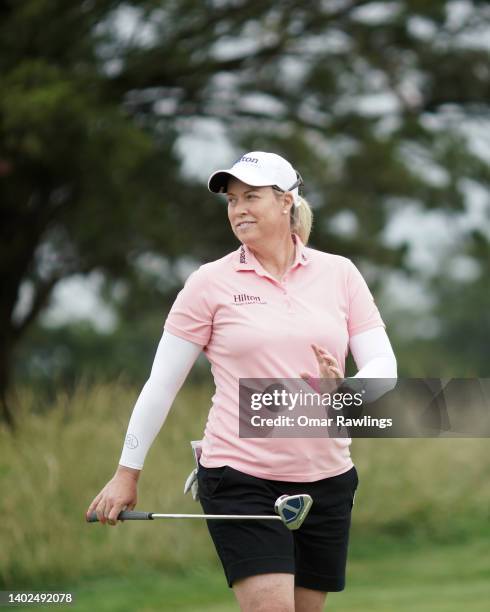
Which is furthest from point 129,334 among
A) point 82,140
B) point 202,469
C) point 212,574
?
point 202,469

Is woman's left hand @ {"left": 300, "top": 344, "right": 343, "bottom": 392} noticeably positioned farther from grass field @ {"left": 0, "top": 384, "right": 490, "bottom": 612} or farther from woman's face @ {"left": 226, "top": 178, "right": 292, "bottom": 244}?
grass field @ {"left": 0, "top": 384, "right": 490, "bottom": 612}

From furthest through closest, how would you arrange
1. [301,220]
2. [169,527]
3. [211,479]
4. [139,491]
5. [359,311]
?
[139,491], [169,527], [301,220], [359,311], [211,479]

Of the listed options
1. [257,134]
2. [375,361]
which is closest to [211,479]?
[375,361]

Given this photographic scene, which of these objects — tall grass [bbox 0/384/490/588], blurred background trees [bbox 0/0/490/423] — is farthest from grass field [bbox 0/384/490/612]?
blurred background trees [bbox 0/0/490/423]

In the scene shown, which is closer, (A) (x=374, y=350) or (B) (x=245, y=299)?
(B) (x=245, y=299)

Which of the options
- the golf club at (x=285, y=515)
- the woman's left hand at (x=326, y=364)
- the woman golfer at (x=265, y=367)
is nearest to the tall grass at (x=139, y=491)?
the woman golfer at (x=265, y=367)

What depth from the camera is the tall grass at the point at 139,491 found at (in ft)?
27.4

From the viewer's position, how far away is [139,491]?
9117 millimetres

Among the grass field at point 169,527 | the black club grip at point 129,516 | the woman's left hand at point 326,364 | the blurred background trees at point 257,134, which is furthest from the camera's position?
the blurred background trees at point 257,134

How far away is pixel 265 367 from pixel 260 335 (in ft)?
0.32

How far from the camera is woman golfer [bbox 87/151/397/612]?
3566 mm

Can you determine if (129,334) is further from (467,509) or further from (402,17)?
(467,509)

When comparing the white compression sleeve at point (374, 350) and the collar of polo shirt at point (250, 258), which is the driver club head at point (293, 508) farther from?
the collar of polo shirt at point (250, 258)

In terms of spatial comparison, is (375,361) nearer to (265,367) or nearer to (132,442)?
(265,367)
